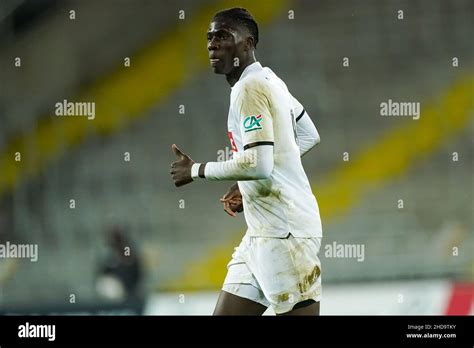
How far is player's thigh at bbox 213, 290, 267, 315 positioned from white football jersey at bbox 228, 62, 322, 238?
36 centimetres

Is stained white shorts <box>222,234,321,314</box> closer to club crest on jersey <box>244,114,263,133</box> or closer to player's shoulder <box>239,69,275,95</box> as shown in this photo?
club crest on jersey <box>244,114,263,133</box>

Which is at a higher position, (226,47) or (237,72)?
(226,47)

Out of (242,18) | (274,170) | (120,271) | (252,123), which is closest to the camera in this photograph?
(252,123)

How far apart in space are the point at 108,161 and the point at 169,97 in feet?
2.22

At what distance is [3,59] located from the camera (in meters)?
6.95

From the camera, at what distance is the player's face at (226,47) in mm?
4984

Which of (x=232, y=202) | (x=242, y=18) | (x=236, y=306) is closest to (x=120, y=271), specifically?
(x=232, y=202)

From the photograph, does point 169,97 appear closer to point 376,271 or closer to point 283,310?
point 376,271

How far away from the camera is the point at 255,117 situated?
4680 mm

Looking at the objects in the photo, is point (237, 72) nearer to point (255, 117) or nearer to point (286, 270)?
point (255, 117)

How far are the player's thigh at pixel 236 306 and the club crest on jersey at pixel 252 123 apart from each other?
2.92ft

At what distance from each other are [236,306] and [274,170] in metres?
0.74

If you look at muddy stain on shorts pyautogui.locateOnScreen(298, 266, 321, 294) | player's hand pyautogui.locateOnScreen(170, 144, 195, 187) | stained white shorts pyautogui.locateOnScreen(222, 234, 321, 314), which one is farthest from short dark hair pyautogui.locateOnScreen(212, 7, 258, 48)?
muddy stain on shorts pyautogui.locateOnScreen(298, 266, 321, 294)
